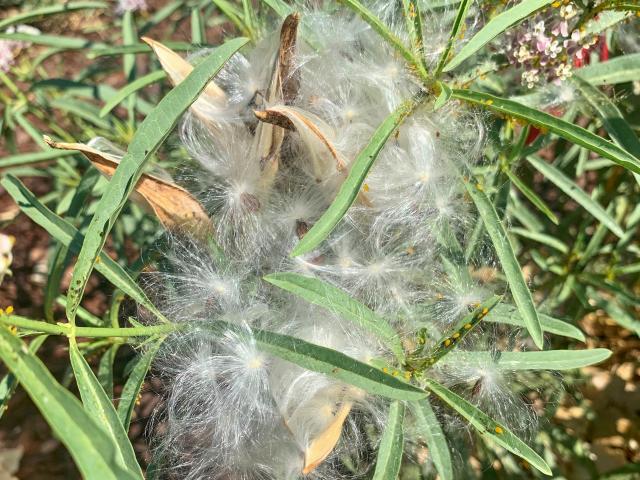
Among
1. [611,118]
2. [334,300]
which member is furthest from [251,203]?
[611,118]

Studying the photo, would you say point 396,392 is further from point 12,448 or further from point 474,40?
point 12,448

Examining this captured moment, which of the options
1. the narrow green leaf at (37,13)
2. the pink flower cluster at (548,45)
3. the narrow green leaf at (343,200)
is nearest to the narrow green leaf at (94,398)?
the narrow green leaf at (343,200)

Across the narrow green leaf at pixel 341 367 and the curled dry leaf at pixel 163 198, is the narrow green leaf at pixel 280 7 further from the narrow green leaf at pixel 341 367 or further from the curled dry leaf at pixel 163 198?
the narrow green leaf at pixel 341 367

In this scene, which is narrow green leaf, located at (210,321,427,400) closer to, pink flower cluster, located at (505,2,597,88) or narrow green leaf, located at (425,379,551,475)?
narrow green leaf, located at (425,379,551,475)

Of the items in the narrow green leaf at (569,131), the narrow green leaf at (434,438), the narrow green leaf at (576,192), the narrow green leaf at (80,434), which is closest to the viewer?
the narrow green leaf at (80,434)

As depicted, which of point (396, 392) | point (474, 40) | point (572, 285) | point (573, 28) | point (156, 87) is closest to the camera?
point (396, 392)

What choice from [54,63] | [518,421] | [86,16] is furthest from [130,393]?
[86,16]
